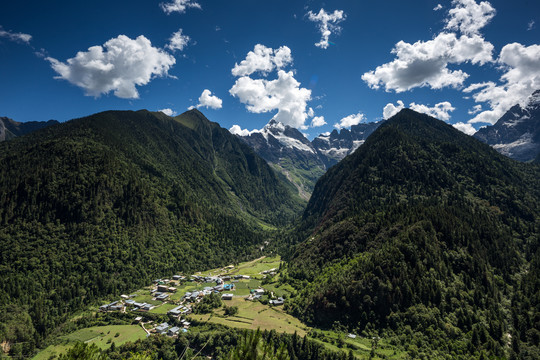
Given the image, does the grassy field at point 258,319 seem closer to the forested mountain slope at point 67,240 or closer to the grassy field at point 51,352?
the grassy field at point 51,352

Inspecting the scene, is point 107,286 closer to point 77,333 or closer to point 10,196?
point 77,333

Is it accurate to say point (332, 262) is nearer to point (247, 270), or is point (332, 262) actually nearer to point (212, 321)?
point (212, 321)

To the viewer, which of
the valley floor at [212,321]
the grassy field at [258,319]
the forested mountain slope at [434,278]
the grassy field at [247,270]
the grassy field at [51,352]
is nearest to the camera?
the forested mountain slope at [434,278]

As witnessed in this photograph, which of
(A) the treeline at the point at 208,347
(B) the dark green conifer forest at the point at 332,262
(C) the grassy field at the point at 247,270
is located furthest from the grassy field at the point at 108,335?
(C) the grassy field at the point at 247,270

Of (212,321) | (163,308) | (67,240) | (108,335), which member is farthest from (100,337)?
(67,240)

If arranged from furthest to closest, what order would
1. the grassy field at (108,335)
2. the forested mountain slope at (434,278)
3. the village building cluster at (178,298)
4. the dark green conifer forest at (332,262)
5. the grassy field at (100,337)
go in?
1. the village building cluster at (178,298)
2. the grassy field at (108,335)
3. the grassy field at (100,337)
4. the dark green conifer forest at (332,262)
5. the forested mountain slope at (434,278)

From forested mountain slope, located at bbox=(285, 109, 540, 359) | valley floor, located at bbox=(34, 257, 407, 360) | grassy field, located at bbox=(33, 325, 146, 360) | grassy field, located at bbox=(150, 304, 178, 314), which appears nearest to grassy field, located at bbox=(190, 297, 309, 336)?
valley floor, located at bbox=(34, 257, 407, 360)

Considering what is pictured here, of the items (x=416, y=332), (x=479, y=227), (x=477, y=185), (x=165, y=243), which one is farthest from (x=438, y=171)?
(x=165, y=243)

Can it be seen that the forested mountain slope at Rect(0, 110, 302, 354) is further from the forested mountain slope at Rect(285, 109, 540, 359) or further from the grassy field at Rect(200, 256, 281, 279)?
the forested mountain slope at Rect(285, 109, 540, 359)
